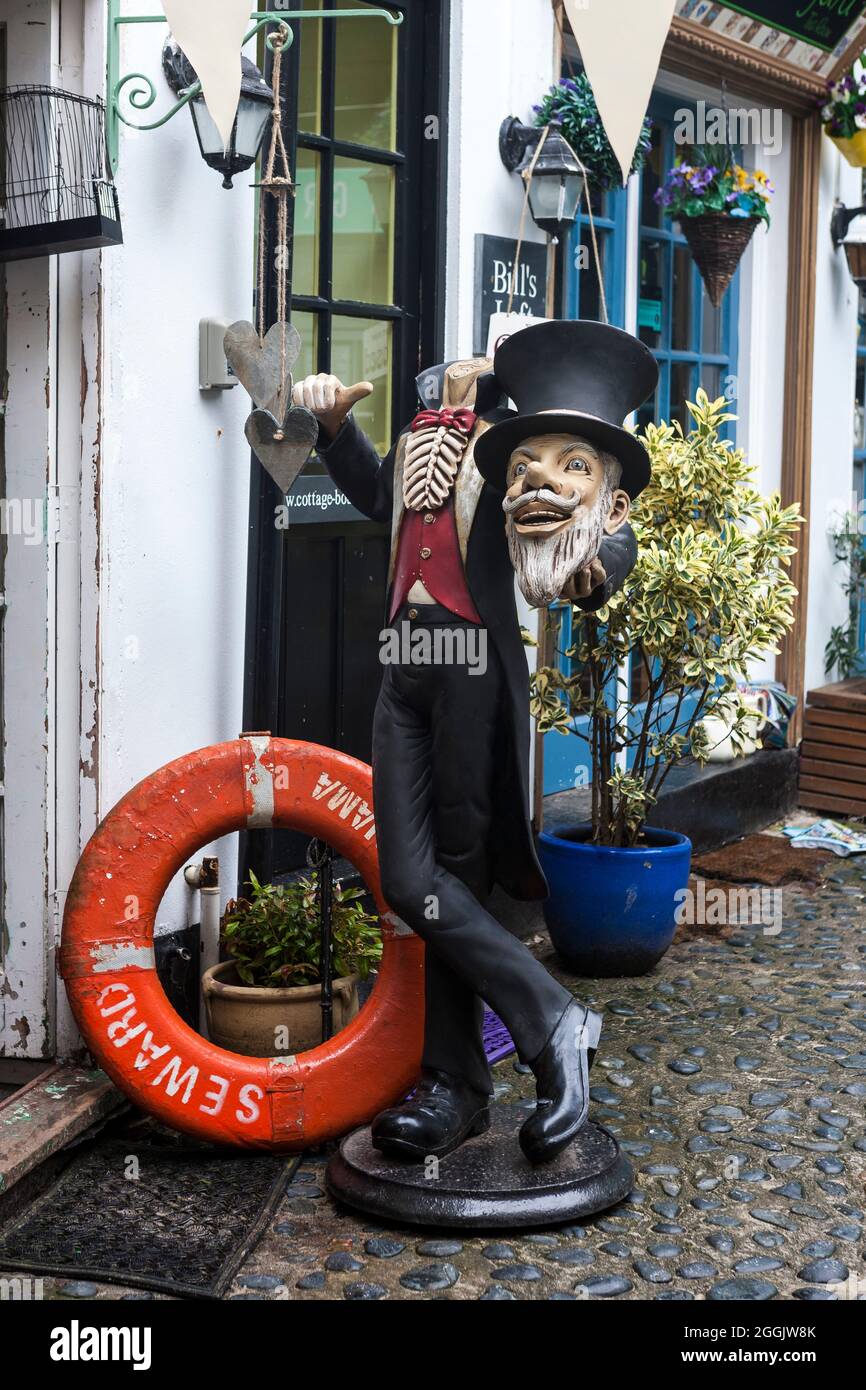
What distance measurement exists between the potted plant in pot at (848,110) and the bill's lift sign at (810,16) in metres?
0.20

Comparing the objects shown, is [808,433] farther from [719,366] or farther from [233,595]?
[233,595]

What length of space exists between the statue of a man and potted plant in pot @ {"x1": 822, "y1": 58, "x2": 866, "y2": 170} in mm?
4686

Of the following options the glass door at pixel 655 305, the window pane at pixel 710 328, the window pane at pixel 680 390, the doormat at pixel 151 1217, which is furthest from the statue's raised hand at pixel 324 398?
the window pane at pixel 710 328

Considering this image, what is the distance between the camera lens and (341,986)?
4.34 metres

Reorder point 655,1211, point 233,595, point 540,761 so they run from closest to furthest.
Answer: point 655,1211 < point 233,595 < point 540,761

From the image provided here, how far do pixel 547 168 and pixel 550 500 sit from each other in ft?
8.08

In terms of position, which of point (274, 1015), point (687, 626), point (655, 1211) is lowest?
point (655, 1211)

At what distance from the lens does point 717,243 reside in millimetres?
6836

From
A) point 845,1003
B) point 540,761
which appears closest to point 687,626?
point 540,761

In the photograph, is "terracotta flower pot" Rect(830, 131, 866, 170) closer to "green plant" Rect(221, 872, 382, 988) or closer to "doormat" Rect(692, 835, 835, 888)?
"doormat" Rect(692, 835, 835, 888)

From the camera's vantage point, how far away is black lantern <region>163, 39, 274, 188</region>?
418 centimetres

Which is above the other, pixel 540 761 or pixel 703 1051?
pixel 540 761

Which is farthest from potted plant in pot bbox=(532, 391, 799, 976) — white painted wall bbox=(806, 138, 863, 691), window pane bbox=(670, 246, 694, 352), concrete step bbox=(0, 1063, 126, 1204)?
white painted wall bbox=(806, 138, 863, 691)

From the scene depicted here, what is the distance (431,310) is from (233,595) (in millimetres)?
1364
